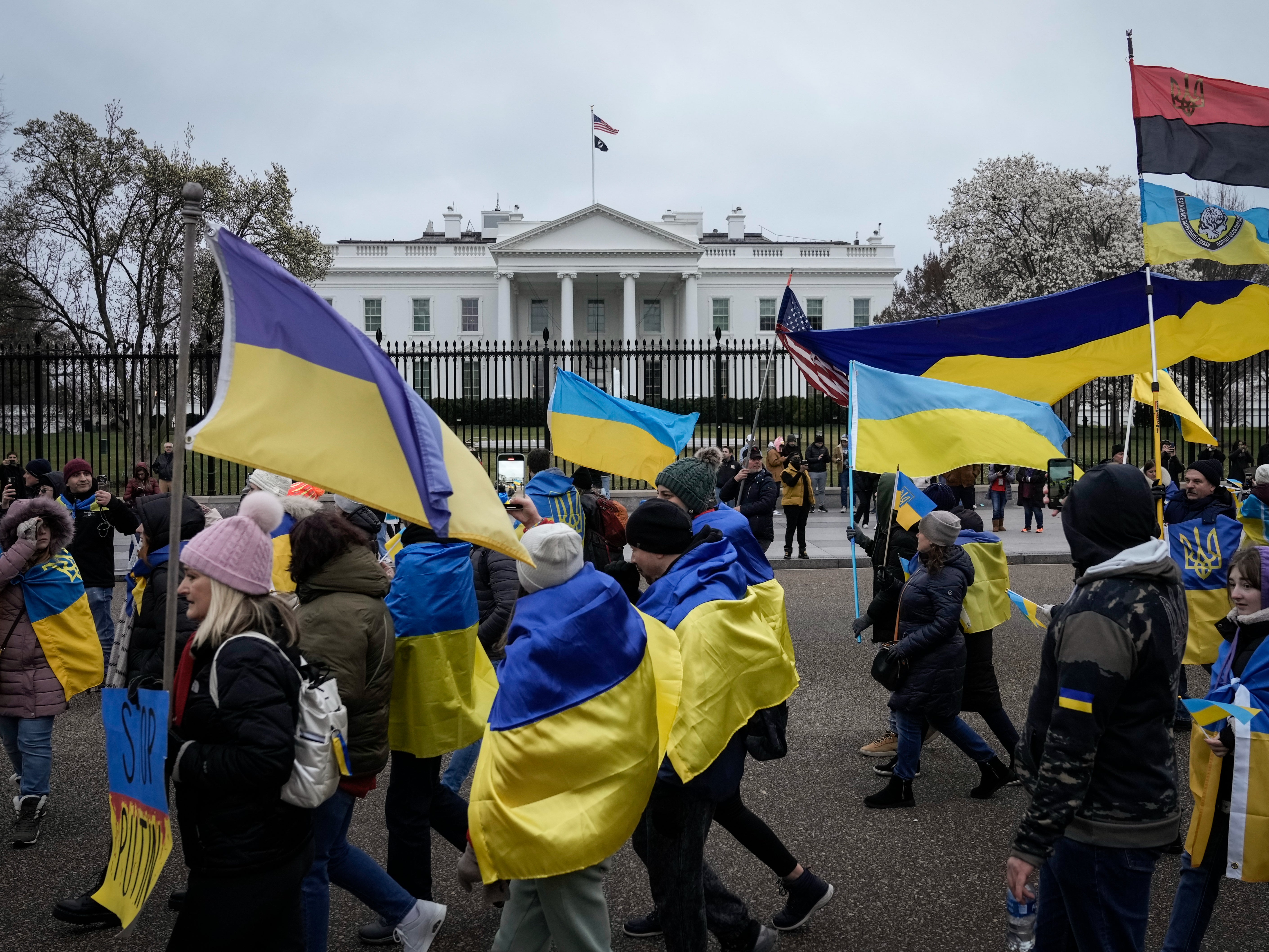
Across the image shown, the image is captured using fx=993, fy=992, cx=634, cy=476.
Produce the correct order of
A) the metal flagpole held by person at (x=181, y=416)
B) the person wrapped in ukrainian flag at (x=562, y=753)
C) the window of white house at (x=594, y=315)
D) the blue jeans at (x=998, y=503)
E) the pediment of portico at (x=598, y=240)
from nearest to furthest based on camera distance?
the metal flagpole held by person at (x=181, y=416)
the person wrapped in ukrainian flag at (x=562, y=753)
the blue jeans at (x=998, y=503)
the pediment of portico at (x=598, y=240)
the window of white house at (x=594, y=315)

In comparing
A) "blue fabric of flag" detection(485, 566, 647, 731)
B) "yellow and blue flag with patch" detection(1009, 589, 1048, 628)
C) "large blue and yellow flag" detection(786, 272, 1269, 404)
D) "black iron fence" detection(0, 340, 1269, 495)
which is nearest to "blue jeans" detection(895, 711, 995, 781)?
"yellow and blue flag with patch" detection(1009, 589, 1048, 628)

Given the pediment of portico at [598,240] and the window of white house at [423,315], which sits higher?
the pediment of portico at [598,240]

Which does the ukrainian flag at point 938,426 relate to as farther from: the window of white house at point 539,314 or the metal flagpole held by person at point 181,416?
the window of white house at point 539,314

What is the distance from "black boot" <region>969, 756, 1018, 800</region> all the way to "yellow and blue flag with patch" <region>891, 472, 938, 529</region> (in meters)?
1.35

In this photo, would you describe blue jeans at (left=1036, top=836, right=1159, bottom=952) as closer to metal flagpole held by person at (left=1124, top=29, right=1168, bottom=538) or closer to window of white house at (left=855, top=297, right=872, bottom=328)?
metal flagpole held by person at (left=1124, top=29, right=1168, bottom=538)

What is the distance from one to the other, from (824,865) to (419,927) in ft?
5.72

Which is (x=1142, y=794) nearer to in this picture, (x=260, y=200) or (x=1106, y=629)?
(x=1106, y=629)

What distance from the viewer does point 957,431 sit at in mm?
5812

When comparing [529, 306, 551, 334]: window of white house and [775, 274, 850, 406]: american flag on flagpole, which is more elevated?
[529, 306, 551, 334]: window of white house

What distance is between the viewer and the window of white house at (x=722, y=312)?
59562 millimetres

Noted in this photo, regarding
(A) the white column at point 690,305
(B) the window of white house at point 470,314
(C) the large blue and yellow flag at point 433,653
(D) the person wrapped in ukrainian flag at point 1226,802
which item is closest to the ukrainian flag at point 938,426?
(D) the person wrapped in ukrainian flag at point 1226,802

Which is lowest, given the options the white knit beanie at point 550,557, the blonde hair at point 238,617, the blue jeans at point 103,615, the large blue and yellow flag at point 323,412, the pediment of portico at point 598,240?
the blue jeans at point 103,615

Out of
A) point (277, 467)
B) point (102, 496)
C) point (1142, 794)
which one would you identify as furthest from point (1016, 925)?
point (102, 496)

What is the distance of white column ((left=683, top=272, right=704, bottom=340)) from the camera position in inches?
2248
